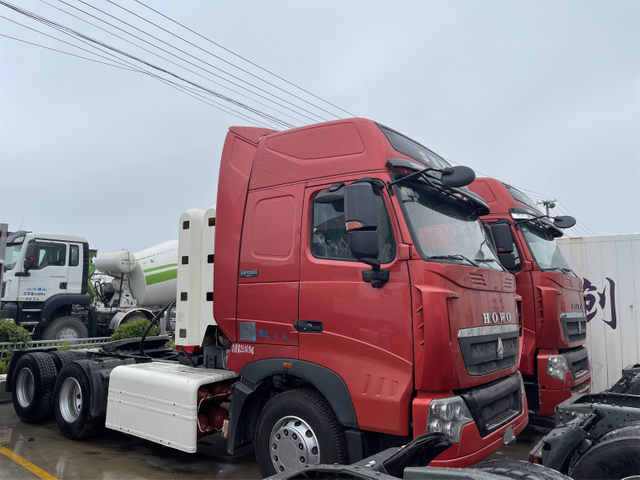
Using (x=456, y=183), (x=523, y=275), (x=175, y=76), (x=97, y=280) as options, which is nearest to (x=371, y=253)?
(x=456, y=183)

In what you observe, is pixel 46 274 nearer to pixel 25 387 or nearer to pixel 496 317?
pixel 25 387

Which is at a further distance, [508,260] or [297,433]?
[508,260]

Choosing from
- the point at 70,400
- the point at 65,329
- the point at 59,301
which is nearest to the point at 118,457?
the point at 70,400

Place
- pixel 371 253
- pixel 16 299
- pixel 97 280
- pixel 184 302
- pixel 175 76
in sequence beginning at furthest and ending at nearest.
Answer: pixel 97 280
pixel 16 299
pixel 175 76
pixel 184 302
pixel 371 253

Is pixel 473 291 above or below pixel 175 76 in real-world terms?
below

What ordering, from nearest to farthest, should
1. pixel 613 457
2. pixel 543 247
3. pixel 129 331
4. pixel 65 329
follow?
pixel 613 457
pixel 543 247
pixel 129 331
pixel 65 329

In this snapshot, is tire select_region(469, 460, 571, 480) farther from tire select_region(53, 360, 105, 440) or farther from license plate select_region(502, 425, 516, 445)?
tire select_region(53, 360, 105, 440)

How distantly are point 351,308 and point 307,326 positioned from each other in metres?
0.46

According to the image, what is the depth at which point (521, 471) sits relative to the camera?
239cm

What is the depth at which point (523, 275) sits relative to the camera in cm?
650

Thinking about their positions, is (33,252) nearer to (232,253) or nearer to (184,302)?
(184,302)

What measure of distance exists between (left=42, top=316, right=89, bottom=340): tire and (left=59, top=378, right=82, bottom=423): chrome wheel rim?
23.5 ft

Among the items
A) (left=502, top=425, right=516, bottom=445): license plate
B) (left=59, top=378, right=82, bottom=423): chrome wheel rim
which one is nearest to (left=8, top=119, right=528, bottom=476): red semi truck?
(left=502, top=425, right=516, bottom=445): license plate

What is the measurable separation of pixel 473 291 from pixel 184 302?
10.1 feet
